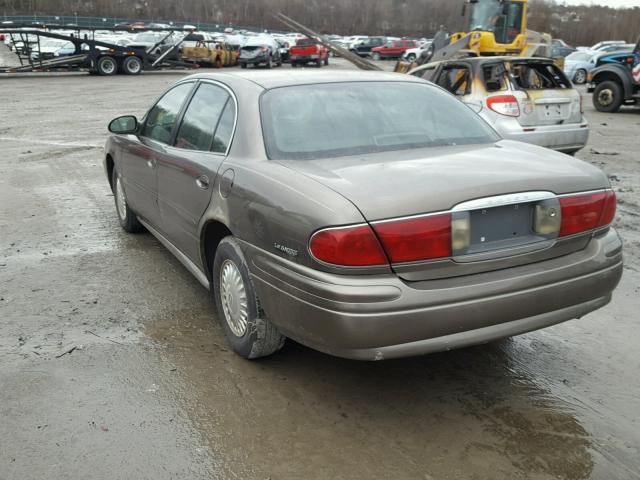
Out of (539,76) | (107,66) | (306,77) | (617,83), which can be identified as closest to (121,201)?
(306,77)

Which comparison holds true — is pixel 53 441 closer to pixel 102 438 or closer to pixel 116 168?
pixel 102 438

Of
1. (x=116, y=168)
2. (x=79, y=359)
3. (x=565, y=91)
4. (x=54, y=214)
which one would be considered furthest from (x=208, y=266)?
(x=565, y=91)

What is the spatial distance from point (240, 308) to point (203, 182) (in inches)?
30.6

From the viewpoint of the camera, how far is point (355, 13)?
108688mm

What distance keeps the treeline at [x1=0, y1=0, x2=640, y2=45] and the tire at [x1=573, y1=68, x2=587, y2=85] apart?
41.3 meters

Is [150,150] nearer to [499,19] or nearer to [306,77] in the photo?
[306,77]

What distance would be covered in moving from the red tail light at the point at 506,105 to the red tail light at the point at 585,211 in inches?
220

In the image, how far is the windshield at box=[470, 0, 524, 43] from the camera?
63.4 ft

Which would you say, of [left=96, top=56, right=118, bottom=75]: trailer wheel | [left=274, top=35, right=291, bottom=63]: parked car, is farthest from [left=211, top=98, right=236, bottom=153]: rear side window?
[left=274, top=35, right=291, bottom=63]: parked car

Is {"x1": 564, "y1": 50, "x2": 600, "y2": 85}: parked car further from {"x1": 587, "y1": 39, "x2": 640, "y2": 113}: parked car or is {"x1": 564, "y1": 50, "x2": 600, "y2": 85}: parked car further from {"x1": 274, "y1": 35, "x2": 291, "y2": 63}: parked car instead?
{"x1": 274, "y1": 35, "x2": 291, "y2": 63}: parked car

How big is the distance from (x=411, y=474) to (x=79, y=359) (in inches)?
78.7

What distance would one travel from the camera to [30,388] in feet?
10.7

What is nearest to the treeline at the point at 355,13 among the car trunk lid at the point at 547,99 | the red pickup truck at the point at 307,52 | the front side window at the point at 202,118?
the red pickup truck at the point at 307,52

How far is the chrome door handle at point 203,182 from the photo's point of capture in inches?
142
